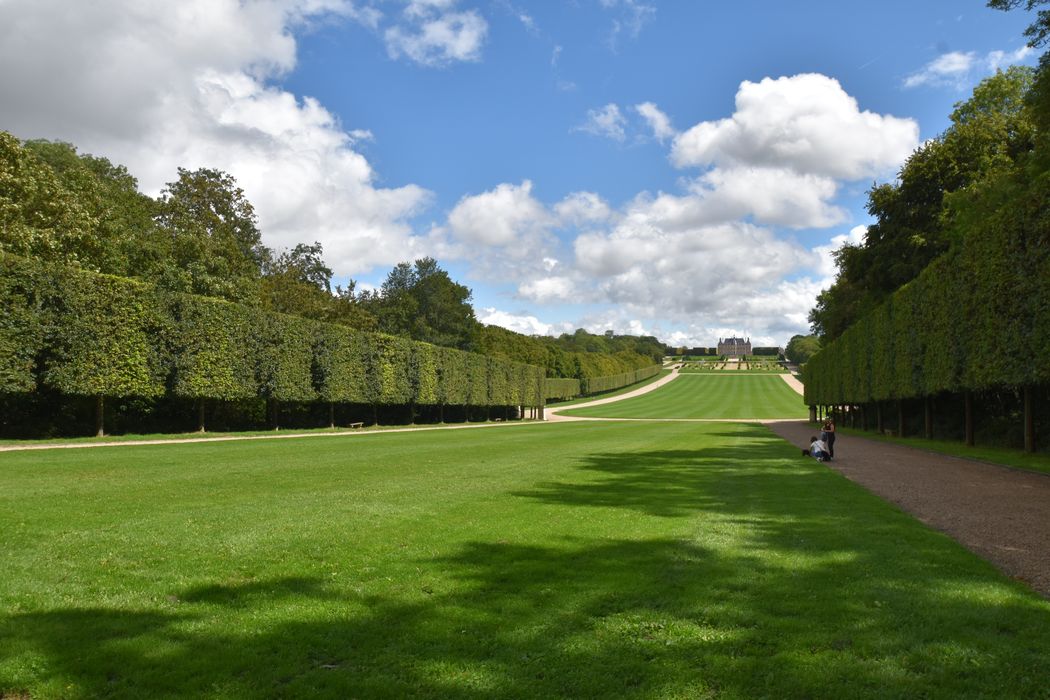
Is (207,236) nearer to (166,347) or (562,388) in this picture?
(166,347)

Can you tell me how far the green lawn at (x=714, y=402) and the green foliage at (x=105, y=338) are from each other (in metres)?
52.2

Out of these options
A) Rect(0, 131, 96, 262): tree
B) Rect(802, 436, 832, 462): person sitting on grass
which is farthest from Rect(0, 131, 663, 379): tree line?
Rect(802, 436, 832, 462): person sitting on grass

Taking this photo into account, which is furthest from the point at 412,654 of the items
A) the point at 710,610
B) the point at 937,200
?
the point at 937,200

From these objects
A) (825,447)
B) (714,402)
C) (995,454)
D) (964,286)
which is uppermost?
(964,286)

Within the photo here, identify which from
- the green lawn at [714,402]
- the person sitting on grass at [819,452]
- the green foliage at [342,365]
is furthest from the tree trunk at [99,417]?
the green lawn at [714,402]

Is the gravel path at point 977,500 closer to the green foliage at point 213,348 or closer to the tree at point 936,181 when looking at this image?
the tree at point 936,181

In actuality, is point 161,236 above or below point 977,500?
above

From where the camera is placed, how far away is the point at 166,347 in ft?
91.4

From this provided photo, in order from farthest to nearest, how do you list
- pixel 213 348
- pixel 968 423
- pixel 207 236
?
1. pixel 207 236
2. pixel 213 348
3. pixel 968 423

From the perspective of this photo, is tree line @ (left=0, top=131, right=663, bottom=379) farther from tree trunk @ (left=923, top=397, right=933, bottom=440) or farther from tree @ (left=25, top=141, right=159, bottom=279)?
tree trunk @ (left=923, top=397, right=933, bottom=440)

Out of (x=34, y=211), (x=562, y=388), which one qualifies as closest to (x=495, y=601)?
(x=34, y=211)

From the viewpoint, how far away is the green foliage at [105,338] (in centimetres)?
2402

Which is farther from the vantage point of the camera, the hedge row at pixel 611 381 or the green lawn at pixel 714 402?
the hedge row at pixel 611 381

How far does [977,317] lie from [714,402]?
70634 mm
